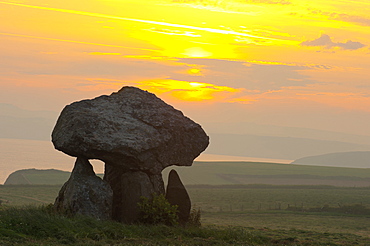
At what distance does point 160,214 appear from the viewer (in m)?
25.9

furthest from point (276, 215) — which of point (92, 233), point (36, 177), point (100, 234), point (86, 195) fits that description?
point (36, 177)

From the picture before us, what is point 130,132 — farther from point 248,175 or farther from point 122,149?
point 248,175

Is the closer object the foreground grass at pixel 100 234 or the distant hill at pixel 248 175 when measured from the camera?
the foreground grass at pixel 100 234

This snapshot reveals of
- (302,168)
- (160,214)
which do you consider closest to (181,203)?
(160,214)

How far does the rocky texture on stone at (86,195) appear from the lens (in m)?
25.0

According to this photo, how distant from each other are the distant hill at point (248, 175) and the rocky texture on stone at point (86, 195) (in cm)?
10148

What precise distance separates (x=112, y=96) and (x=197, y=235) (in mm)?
9693

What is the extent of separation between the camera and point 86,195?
2522 cm

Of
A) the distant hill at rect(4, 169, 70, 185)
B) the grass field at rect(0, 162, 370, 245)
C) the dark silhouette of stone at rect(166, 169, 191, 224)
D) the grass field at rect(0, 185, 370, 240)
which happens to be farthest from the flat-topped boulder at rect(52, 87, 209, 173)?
the distant hill at rect(4, 169, 70, 185)

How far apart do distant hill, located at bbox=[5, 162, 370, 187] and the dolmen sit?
330 ft

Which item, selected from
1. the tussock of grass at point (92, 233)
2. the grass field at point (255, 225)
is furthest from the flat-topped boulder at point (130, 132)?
the grass field at point (255, 225)

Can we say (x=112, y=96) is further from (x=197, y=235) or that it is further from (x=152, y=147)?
(x=197, y=235)

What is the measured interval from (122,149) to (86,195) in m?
2.81

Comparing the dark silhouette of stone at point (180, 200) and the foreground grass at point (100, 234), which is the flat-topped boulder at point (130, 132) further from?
the foreground grass at point (100, 234)
